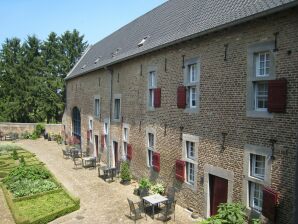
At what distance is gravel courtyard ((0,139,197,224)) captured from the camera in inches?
465

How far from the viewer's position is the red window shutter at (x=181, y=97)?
12461 mm

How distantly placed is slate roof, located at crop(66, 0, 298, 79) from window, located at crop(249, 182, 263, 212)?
495 cm

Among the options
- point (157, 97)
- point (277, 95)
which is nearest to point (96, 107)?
point (157, 97)

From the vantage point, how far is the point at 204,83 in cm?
1147

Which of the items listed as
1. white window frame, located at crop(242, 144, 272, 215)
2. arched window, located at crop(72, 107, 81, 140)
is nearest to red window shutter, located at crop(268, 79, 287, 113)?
white window frame, located at crop(242, 144, 272, 215)

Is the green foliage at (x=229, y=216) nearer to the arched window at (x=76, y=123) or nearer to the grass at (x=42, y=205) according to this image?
the grass at (x=42, y=205)

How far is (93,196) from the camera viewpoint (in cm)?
1464

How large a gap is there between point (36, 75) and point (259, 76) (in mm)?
43049

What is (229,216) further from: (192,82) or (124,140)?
(124,140)

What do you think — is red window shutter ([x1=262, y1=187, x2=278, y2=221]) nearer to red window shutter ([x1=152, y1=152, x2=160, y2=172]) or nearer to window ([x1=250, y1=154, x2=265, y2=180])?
Answer: window ([x1=250, y1=154, x2=265, y2=180])

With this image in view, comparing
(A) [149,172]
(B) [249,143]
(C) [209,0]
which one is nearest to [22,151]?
(A) [149,172]

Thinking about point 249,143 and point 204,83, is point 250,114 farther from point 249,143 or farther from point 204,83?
point 204,83

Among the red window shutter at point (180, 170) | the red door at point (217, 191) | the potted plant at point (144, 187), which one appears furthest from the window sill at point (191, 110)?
the potted plant at point (144, 187)

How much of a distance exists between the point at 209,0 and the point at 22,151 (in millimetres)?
21341
